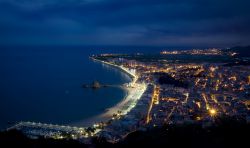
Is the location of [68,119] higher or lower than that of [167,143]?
lower

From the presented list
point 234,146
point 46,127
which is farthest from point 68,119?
point 234,146

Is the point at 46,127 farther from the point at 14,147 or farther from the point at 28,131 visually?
the point at 14,147

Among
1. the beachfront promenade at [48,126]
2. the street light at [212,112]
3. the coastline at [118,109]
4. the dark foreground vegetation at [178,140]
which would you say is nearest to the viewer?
the dark foreground vegetation at [178,140]

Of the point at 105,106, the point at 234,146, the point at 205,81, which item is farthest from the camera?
the point at 205,81

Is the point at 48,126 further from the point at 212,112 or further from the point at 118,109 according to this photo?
the point at 212,112

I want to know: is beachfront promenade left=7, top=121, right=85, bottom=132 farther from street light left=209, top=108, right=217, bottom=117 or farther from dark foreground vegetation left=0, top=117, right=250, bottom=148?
street light left=209, top=108, right=217, bottom=117

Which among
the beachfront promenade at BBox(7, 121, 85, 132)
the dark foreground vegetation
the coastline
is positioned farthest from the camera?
the coastline

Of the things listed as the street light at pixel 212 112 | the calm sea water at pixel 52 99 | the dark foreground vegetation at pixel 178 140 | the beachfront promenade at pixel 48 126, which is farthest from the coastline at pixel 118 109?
the dark foreground vegetation at pixel 178 140

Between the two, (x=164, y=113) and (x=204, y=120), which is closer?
(x=204, y=120)

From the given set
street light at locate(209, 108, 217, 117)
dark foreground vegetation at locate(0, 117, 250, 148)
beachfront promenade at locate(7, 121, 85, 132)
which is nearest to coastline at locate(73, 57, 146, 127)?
beachfront promenade at locate(7, 121, 85, 132)

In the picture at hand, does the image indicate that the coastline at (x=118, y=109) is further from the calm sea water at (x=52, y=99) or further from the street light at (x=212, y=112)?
the street light at (x=212, y=112)

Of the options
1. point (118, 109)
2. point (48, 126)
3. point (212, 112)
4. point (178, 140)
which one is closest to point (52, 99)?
point (118, 109)
